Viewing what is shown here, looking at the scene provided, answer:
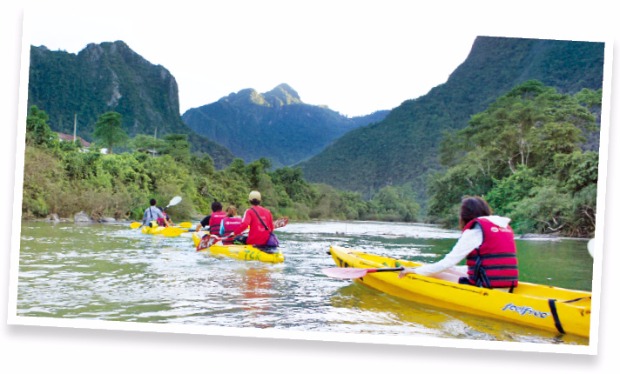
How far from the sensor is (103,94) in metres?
32.9

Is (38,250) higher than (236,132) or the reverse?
the reverse

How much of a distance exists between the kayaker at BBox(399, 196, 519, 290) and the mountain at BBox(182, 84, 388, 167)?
1211cm

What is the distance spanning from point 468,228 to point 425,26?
2004 mm

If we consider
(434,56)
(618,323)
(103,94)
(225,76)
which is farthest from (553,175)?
(103,94)

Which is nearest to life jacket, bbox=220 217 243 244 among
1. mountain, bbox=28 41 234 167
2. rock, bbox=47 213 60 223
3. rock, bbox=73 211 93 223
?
rock, bbox=47 213 60 223

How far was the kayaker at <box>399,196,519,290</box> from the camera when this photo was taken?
361 cm

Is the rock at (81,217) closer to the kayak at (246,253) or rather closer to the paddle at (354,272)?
the kayak at (246,253)

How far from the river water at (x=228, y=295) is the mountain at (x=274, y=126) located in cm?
959

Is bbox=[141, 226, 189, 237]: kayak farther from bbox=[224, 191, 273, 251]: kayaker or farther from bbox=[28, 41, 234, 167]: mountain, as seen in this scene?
bbox=[28, 41, 234, 167]: mountain

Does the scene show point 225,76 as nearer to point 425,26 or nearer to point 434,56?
point 434,56

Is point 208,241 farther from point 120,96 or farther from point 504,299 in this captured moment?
point 120,96

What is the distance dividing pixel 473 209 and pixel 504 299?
0.67m

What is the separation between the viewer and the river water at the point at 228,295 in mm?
3605

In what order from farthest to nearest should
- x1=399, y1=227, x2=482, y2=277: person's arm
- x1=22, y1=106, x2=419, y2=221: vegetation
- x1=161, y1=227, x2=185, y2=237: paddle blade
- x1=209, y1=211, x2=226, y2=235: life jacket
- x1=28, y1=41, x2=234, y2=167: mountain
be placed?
x1=28, y1=41, x2=234, y2=167: mountain → x1=22, y1=106, x2=419, y2=221: vegetation → x1=161, y1=227, x2=185, y2=237: paddle blade → x1=209, y1=211, x2=226, y2=235: life jacket → x1=399, y1=227, x2=482, y2=277: person's arm
